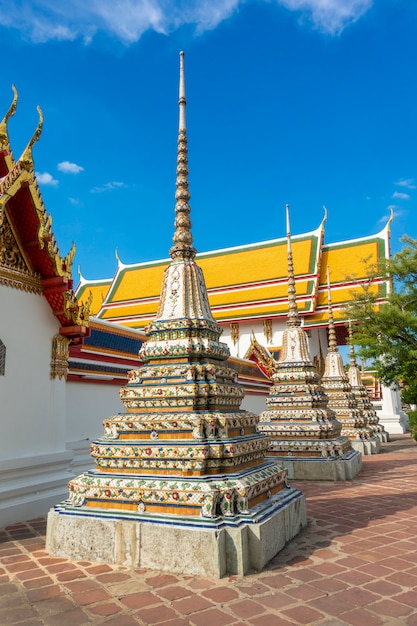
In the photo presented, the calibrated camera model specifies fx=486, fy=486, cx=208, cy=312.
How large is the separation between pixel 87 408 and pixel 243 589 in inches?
209

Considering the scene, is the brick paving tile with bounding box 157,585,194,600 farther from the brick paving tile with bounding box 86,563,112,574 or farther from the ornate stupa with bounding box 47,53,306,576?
the brick paving tile with bounding box 86,563,112,574

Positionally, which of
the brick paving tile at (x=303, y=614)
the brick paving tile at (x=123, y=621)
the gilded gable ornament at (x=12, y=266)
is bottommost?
the brick paving tile at (x=303, y=614)

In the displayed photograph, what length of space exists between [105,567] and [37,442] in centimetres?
274

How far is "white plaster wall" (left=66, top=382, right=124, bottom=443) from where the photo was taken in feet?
25.0

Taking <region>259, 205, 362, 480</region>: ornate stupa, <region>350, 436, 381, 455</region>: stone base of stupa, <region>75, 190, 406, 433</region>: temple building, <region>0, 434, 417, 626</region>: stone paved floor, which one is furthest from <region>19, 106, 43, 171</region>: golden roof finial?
<region>75, 190, 406, 433</region>: temple building

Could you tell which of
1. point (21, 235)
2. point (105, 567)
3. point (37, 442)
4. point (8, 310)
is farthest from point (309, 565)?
point (21, 235)

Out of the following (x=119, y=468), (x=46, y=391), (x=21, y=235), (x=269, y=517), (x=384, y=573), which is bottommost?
(x=384, y=573)

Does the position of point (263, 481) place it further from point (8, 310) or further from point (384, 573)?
point (8, 310)

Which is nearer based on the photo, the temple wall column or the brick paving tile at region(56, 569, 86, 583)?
the brick paving tile at region(56, 569, 86, 583)

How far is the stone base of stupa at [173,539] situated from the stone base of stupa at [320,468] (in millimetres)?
3880

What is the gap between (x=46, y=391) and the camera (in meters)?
6.34

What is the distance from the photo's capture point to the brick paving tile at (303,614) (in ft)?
9.12

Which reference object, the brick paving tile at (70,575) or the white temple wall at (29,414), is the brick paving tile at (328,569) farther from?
the white temple wall at (29,414)

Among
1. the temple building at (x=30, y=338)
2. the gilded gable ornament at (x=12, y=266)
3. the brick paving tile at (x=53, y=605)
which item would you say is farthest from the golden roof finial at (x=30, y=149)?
the brick paving tile at (x=53, y=605)
